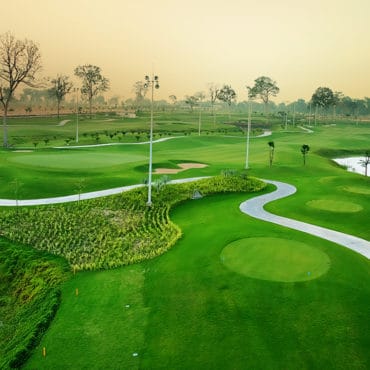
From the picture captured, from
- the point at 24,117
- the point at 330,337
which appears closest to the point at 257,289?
the point at 330,337

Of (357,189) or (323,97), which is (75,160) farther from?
(323,97)

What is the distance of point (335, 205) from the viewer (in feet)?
108

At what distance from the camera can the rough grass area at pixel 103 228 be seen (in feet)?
75.4

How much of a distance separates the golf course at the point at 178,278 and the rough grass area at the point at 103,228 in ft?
0.38

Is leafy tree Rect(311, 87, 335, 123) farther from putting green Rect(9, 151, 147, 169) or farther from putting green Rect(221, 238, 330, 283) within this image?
putting green Rect(221, 238, 330, 283)

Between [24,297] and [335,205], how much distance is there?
79.6 feet

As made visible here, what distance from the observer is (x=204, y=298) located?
16891 millimetres

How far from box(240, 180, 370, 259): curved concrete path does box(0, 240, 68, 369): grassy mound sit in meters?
14.7

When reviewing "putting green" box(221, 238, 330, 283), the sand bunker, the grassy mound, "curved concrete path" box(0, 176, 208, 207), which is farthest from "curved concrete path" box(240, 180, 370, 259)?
the grassy mound

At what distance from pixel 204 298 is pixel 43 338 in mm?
6374

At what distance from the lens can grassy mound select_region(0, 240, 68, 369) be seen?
14391 mm

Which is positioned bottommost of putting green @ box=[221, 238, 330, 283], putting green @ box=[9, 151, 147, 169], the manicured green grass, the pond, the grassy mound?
the grassy mound

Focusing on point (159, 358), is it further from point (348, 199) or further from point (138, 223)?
point (348, 199)

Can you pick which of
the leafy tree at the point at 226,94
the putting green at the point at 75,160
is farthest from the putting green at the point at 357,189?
the leafy tree at the point at 226,94
